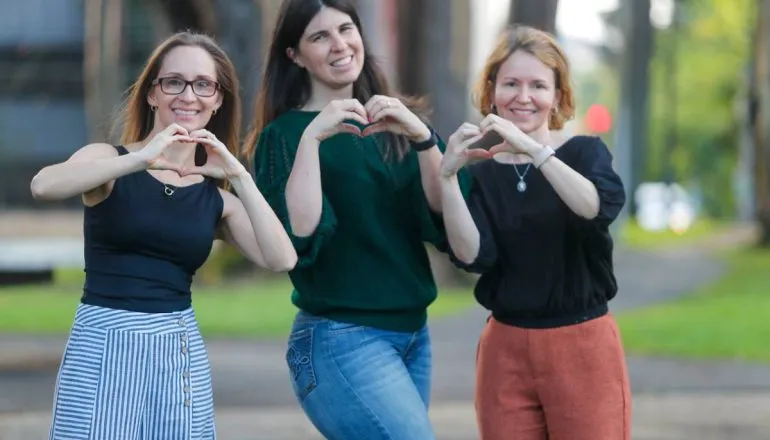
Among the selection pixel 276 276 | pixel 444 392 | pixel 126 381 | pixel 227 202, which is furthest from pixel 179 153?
pixel 276 276

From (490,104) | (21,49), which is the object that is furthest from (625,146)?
(490,104)

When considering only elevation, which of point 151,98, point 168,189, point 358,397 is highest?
point 151,98

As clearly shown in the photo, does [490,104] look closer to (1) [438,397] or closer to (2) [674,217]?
(1) [438,397]

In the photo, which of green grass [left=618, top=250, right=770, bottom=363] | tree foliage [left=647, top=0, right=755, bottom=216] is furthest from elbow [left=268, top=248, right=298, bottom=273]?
tree foliage [left=647, top=0, right=755, bottom=216]

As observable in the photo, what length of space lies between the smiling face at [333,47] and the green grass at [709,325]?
7.86 meters

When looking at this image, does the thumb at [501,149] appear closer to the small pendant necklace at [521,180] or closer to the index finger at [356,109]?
the small pendant necklace at [521,180]

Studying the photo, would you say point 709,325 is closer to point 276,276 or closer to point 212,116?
point 276,276

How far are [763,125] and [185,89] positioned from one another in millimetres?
25040

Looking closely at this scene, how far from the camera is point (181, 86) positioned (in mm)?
3895

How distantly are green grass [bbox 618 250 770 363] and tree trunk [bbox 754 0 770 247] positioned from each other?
819cm

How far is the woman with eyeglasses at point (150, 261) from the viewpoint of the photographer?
364 centimetres

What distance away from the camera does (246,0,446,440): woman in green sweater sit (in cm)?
381

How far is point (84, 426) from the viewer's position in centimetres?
362

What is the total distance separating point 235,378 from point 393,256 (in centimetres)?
601
